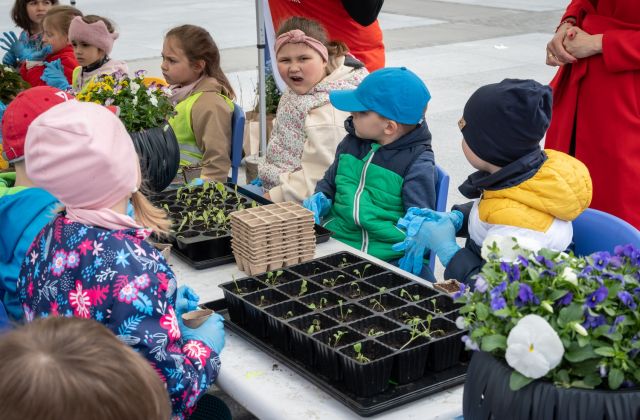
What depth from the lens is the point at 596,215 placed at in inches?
100

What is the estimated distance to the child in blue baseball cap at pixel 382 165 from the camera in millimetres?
2984

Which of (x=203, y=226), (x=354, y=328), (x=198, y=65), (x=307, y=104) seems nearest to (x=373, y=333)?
(x=354, y=328)

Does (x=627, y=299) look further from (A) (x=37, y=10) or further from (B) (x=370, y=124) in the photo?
(A) (x=37, y=10)

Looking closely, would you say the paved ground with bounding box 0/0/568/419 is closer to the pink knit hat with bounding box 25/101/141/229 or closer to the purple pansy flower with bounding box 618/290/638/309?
the pink knit hat with bounding box 25/101/141/229

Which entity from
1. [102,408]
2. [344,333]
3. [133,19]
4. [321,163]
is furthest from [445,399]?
[133,19]

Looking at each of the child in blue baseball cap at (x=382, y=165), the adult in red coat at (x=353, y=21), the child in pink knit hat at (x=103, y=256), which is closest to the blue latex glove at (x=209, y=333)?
the child in pink knit hat at (x=103, y=256)

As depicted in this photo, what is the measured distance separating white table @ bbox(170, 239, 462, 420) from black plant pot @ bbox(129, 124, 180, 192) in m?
1.11

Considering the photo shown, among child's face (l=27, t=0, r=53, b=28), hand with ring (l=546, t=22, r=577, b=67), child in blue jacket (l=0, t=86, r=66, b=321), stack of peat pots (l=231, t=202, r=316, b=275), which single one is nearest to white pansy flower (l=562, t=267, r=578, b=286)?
stack of peat pots (l=231, t=202, r=316, b=275)

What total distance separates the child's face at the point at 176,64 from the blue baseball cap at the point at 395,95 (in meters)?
1.49

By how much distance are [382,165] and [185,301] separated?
1.17 metres

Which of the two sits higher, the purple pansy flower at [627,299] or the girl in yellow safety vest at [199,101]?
the purple pansy flower at [627,299]

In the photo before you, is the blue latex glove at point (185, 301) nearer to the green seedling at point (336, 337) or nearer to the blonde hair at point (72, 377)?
the green seedling at point (336, 337)

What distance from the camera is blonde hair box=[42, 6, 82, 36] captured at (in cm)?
540

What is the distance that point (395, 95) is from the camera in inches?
117
